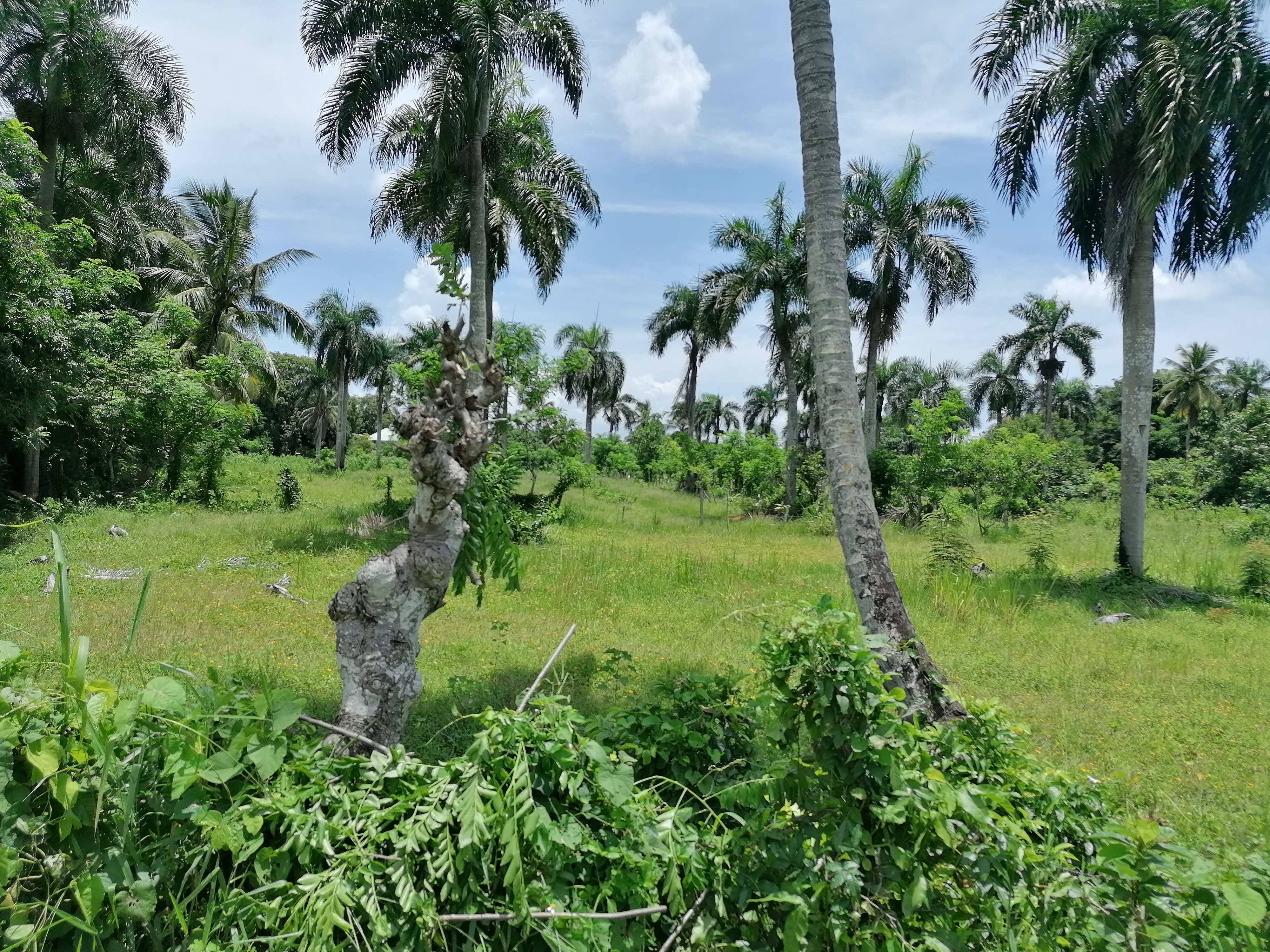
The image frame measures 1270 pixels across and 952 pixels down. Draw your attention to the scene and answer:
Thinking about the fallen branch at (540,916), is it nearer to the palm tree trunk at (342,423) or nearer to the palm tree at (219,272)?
the palm tree at (219,272)

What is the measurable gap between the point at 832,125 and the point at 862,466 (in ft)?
7.81

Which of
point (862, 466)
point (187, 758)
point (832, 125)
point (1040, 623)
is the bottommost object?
point (1040, 623)

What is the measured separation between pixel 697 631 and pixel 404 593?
5179 millimetres

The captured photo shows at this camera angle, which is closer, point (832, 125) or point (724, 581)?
point (832, 125)

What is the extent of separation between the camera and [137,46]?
658 inches

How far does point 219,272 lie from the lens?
2034cm

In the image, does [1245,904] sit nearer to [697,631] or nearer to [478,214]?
[697,631]

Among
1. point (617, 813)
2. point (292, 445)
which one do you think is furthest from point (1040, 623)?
point (292, 445)

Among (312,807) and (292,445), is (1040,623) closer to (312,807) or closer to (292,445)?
(312,807)

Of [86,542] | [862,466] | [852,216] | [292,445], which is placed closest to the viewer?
[862,466]

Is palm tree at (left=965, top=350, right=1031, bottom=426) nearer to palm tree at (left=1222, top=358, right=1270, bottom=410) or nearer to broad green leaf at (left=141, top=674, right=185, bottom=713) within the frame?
palm tree at (left=1222, top=358, right=1270, bottom=410)

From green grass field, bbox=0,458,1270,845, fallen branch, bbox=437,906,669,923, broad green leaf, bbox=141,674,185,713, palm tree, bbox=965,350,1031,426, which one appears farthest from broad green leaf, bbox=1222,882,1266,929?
palm tree, bbox=965,350,1031,426

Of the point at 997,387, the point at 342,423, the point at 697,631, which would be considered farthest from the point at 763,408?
the point at 697,631

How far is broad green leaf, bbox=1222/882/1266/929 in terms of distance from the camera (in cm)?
179
